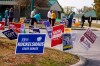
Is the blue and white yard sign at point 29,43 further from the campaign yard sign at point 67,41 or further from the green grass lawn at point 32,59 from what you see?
the campaign yard sign at point 67,41

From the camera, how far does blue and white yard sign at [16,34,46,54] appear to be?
9039 millimetres

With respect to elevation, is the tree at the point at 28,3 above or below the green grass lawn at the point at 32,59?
below

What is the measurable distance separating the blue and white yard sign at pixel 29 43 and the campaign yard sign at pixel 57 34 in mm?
2358

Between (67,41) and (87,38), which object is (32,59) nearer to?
(67,41)

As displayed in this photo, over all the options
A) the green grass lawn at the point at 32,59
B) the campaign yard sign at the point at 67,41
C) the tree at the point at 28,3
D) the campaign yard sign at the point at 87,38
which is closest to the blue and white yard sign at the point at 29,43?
the green grass lawn at the point at 32,59

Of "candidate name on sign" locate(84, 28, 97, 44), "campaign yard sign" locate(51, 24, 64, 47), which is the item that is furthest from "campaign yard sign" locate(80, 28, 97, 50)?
"campaign yard sign" locate(51, 24, 64, 47)

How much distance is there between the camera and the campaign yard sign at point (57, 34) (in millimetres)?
11716

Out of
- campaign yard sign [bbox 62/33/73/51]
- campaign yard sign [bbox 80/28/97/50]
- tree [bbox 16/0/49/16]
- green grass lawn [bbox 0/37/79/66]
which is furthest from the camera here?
tree [bbox 16/0/49/16]

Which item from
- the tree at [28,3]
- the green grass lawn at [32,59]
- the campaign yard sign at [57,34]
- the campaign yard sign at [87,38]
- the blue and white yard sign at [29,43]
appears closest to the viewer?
the blue and white yard sign at [29,43]

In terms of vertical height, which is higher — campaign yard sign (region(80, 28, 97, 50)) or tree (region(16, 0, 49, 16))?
campaign yard sign (region(80, 28, 97, 50))

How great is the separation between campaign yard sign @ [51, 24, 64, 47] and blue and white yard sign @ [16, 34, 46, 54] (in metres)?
2.36

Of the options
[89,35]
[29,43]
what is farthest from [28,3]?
[29,43]

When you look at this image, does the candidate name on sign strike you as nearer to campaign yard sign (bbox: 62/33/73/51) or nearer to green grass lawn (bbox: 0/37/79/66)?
campaign yard sign (bbox: 62/33/73/51)

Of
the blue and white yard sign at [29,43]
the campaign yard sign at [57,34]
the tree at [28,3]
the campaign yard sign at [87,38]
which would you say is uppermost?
the blue and white yard sign at [29,43]
